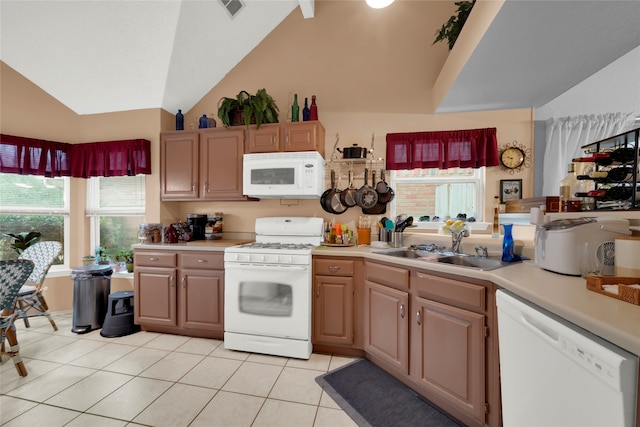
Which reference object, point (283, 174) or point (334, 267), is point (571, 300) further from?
point (283, 174)

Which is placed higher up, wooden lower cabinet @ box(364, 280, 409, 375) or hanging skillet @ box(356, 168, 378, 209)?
hanging skillet @ box(356, 168, 378, 209)

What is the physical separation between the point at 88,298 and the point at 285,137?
265 centimetres

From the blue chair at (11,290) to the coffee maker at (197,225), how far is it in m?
1.32

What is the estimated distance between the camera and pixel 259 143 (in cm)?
279

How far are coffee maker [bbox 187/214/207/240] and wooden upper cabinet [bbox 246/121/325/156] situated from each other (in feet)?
3.36

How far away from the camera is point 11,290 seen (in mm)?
1934

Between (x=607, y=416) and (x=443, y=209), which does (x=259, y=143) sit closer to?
(x=443, y=209)

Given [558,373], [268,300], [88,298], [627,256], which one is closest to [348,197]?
[268,300]

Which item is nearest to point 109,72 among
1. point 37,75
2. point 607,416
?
point 37,75

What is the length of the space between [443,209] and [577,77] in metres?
1.42

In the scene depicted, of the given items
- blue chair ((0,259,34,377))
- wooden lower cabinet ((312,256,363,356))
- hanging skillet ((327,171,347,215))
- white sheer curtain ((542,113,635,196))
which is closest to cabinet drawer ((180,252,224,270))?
wooden lower cabinet ((312,256,363,356))

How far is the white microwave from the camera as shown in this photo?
2590 millimetres

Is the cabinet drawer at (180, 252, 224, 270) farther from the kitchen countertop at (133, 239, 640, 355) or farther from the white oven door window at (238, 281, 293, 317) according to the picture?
the kitchen countertop at (133, 239, 640, 355)

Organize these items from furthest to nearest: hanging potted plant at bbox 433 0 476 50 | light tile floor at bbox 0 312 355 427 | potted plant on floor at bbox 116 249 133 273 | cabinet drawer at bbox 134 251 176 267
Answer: potted plant on floor at bbox 116 249 133 273
cabinet drawer at bbox 134 251 176 267
hanging potted plant at bbox 433 0 476 50
light tile floor at bbox 0 312 355 427
